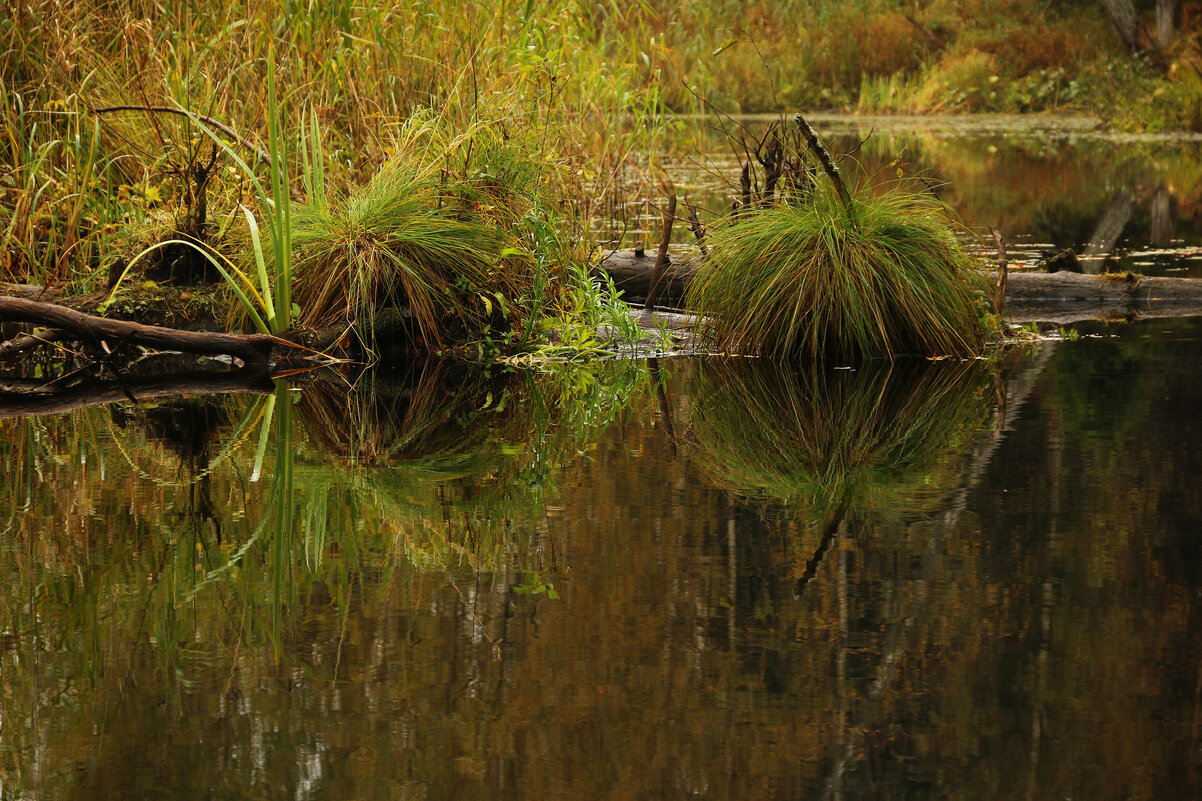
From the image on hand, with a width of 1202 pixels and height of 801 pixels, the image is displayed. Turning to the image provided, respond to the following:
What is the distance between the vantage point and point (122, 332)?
6527 millimetres

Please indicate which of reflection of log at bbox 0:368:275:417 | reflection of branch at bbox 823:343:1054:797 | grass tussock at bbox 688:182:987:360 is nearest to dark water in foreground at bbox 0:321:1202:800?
reflection of branch at bbox 823:343:1054:797

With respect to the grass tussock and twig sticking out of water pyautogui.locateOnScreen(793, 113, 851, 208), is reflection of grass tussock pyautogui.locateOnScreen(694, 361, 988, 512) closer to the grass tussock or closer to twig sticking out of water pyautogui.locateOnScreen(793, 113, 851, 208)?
the grass tussock

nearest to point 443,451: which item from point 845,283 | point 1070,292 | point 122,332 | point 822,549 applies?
point 822,549

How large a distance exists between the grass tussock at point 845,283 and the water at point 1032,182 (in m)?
0.35

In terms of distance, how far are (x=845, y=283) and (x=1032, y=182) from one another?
32.6 feet

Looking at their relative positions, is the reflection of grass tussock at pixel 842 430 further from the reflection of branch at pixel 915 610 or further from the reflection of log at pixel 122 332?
the reflection of log at pixel 122 332

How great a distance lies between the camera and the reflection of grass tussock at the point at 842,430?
452 cm

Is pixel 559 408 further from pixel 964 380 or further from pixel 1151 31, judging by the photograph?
pixel 1151 31

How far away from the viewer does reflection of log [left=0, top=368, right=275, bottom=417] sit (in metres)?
6.11

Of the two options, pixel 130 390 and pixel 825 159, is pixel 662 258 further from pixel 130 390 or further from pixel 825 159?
pixel 130 390

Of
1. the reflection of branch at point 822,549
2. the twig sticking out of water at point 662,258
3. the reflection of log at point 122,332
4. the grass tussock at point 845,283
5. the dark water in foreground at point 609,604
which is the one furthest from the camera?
the twig sticking out of water at point 662,258

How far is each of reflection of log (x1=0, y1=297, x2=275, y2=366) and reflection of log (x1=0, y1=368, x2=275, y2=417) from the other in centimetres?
16

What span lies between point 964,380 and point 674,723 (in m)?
4.10

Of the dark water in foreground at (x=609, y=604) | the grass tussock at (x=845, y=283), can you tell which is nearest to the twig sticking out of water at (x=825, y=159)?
the grass tussock at (x=845, y=283)
